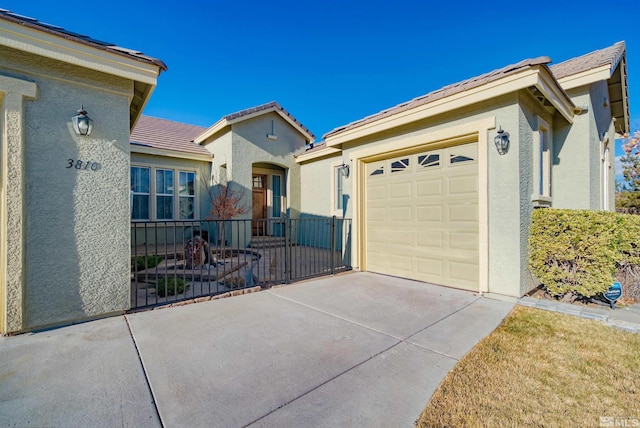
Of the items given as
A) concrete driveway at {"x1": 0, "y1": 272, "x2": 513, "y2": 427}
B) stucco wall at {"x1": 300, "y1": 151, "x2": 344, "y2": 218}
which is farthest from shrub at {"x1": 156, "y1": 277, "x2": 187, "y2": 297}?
stucco wall at {"x1": 300, "y1": 151, "x2": 344, "y2": 218}

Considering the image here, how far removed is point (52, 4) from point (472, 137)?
398 inches

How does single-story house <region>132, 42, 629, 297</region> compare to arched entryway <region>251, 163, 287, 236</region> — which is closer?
single-story house <region>132, 42, 629, 297</region>

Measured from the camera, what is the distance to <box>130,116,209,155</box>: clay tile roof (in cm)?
1023

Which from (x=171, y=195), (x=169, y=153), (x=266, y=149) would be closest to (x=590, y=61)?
(x=266, y=149)

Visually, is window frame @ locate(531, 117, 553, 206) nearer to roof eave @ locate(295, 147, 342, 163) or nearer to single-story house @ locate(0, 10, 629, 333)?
single-story house @ locate(0, 10, 629, 333)

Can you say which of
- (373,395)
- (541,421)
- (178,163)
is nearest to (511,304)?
(541,421)

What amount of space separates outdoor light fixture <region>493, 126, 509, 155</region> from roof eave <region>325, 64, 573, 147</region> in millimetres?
669

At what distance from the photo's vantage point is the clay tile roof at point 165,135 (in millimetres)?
10234

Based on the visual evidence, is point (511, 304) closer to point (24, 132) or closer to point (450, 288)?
point (450, 288)

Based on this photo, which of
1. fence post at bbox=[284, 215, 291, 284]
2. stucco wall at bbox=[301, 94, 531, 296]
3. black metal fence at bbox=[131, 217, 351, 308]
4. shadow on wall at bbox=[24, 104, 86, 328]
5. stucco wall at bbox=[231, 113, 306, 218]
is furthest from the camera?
stucco wall at bbox=[231, 113, 306, 218]

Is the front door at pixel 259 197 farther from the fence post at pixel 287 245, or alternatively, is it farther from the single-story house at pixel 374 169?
the fence post at pixel 287 245

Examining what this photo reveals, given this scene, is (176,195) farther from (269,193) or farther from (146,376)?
(146,376)

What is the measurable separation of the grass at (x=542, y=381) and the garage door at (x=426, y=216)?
200 cm

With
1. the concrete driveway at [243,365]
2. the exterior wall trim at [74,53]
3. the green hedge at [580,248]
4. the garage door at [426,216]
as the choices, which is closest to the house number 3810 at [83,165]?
the exterior wall trim at [74,53]
